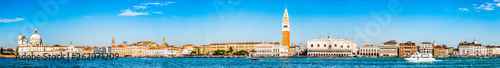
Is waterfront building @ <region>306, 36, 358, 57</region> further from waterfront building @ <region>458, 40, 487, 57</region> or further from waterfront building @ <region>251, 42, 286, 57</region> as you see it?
waterfront building @ <region>458, 40, 487, 57</region>

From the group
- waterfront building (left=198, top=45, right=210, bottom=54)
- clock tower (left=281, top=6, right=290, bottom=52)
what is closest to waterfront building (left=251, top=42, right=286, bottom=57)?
clock tower (left=281, top=6, right=290, bottom=52)

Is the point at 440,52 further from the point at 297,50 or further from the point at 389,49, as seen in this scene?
the point at 297,50

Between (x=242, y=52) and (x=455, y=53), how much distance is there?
38377mm

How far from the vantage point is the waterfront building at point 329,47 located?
107438 mm

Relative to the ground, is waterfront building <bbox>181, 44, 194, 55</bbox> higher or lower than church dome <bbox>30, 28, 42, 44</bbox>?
lower

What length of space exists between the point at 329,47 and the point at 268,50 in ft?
39.8

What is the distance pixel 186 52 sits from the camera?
370 ft

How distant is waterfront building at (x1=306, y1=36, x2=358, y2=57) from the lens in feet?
352

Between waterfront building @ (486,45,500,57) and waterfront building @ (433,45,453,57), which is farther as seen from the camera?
waterfront building @ (486,45,500,57)

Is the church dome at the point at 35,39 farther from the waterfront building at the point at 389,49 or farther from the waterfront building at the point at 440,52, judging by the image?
the waterfront building at the point at 440,52

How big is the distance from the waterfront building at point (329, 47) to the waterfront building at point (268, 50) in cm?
561

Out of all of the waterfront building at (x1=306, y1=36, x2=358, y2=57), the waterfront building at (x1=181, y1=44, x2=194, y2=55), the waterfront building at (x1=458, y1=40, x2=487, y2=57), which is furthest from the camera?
the waterfront building at (x1=181, y1=44, x2=194, y2=55)

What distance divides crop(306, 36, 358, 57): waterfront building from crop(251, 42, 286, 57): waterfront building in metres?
5.61

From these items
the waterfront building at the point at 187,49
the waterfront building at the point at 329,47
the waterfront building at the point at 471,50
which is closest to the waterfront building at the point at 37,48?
the waterfront building at the point at 187,49
